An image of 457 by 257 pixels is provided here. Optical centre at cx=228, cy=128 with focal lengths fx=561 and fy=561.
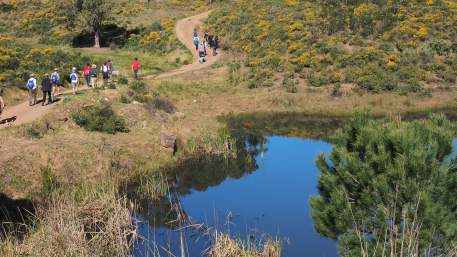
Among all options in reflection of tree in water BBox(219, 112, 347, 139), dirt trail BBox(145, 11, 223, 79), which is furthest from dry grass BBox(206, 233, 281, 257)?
dirt trail BBox(145, 11, 223, 79)

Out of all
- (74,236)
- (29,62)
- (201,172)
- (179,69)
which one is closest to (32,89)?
(201,172)

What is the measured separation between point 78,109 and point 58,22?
45144 mm

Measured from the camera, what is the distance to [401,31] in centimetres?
5828

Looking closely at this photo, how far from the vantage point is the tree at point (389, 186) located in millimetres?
13758

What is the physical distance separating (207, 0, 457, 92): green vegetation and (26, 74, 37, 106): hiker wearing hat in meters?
20.0

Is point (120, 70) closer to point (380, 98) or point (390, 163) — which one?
point (380, 98)

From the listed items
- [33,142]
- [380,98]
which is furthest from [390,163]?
[380,98]

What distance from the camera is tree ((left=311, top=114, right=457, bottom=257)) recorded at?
13.8 metres

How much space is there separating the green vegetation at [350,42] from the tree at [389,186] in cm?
3229

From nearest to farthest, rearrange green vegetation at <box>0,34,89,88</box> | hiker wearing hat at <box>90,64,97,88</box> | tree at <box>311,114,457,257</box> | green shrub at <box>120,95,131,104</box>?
tree at <box>311,114,457,257</box> → green shrub at <box>120,95,131,104</box> → hiker wearing hat at <box>90,64,97,88</box> → green vegetation at <box>0,34,89,88</box>

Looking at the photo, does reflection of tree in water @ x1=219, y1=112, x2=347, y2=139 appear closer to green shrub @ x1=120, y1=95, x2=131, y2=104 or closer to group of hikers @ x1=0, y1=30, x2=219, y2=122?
green shrub @ x1=120, y1=95, x2=131, y2=104

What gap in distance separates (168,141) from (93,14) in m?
35.8

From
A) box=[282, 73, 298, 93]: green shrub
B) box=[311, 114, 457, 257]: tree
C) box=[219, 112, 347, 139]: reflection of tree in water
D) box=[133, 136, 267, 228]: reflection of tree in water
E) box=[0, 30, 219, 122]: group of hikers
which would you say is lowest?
box=[219, 112, 347, 139]: reflection of tree in water

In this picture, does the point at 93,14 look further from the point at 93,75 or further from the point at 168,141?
the point at 168,141
